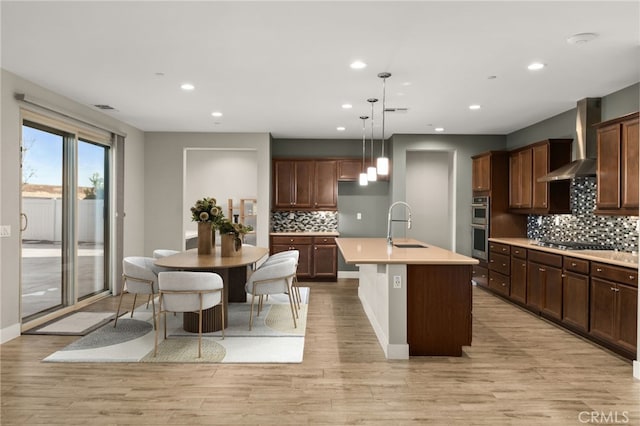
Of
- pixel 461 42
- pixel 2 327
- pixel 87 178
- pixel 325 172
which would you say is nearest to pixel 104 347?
pixel 2 327

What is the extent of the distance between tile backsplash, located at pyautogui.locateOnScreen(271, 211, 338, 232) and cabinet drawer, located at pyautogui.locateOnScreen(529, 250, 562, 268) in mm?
3696

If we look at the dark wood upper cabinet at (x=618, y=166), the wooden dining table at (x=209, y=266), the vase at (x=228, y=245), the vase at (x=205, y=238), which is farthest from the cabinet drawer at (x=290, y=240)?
the dark wood upper cabinet at (x=618, y=166)

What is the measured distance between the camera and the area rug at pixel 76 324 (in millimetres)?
4380

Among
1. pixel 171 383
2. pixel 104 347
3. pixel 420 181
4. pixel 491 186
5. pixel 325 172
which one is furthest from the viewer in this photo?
pixel 420 181

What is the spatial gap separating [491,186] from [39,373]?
19.7 ft

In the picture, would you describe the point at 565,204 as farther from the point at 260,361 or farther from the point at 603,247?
the point at 260,361

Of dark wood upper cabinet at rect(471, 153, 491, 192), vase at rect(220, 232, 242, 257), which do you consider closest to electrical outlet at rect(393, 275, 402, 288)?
vase at rect(220, 232, 242, 257)

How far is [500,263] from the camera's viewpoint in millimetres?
6113

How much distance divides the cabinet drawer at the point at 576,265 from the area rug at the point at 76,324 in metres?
5.01

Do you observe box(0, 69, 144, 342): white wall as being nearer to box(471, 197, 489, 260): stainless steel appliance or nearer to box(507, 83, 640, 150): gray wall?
box(471, 197, 489, 260): stainless steel appliance

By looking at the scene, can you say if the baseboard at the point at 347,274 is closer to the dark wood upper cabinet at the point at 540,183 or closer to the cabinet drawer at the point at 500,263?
the cabinet drawer at the point at 500,263

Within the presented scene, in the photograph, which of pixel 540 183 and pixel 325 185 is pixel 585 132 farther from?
pixel 325 185

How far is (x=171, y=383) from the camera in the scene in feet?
10.4

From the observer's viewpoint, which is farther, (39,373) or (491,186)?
(491,186)
